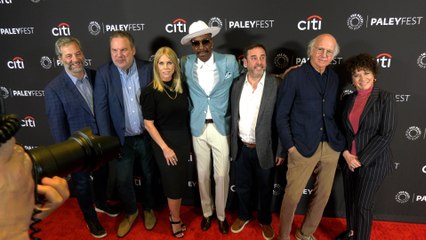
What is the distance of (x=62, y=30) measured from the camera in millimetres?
3027

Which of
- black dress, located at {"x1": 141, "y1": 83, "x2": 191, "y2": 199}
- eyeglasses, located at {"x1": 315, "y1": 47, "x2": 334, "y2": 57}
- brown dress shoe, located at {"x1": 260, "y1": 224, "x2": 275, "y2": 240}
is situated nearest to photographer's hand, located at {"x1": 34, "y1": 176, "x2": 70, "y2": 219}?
black dress, located at {"x1": 141, "y1": 83, "x2": 191, "y2": 199}

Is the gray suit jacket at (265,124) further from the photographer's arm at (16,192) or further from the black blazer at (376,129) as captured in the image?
the photographer's arm at (16,192)

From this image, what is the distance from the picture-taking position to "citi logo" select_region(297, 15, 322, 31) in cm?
260

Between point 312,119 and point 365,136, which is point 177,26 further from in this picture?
point 365,136

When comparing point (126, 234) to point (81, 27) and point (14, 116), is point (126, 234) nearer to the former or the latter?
point (81, 27)

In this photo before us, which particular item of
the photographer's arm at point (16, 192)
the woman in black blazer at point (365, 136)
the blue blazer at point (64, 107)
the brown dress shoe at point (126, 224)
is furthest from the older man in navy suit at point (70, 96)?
the woman in black blazer at point (365, 136)

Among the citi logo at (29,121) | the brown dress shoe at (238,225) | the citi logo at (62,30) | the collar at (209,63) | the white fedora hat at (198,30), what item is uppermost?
the citi logo at (62,30)

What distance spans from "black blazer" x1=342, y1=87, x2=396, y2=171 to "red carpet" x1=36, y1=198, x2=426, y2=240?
3.26 feet

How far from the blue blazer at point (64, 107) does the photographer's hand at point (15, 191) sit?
174cm

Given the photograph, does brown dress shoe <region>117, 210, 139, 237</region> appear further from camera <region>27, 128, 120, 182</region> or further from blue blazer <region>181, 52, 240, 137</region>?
camera <region>27, 128, 120, 182</region>

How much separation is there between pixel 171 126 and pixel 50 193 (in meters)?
1.62

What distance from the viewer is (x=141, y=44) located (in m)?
2.94

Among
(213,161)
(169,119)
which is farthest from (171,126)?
(213,161)

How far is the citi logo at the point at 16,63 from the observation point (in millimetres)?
3211
